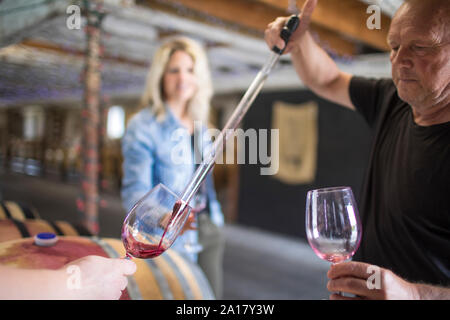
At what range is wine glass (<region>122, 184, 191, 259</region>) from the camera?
1.87 feet

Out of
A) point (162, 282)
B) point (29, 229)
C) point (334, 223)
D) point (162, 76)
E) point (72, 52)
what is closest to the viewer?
point (334, 223)

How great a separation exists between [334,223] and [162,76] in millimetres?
1162

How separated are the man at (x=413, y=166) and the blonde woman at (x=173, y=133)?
1.99ft

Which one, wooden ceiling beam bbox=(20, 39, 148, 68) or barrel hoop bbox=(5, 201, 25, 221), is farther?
wooden ceiling beam bbox=(20, 39, 148, 68)

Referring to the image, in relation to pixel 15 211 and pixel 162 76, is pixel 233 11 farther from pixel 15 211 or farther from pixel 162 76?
pixel 15 211

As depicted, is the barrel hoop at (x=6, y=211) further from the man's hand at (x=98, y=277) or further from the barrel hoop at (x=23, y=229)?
the man's hand at (x=98, y=277)

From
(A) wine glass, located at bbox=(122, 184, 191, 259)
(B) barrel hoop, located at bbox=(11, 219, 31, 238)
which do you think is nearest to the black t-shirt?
(A) wine glass, located at bbox=(122, 184, 191, 259)

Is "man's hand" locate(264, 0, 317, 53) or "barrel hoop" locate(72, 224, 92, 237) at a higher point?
"man's hand" locate(264, 0, 317, 53)

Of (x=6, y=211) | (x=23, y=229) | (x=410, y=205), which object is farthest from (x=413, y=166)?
(x=6, y=211)

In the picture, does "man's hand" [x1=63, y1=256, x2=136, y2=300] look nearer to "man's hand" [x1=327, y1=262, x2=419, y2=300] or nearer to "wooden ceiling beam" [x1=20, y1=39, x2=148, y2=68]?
"man's hand" [x1=327, y1=262, x2=419, y2=300]

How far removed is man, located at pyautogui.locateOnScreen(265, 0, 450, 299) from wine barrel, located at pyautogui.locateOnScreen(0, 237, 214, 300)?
17.0 inches

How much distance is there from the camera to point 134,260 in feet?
2.12
